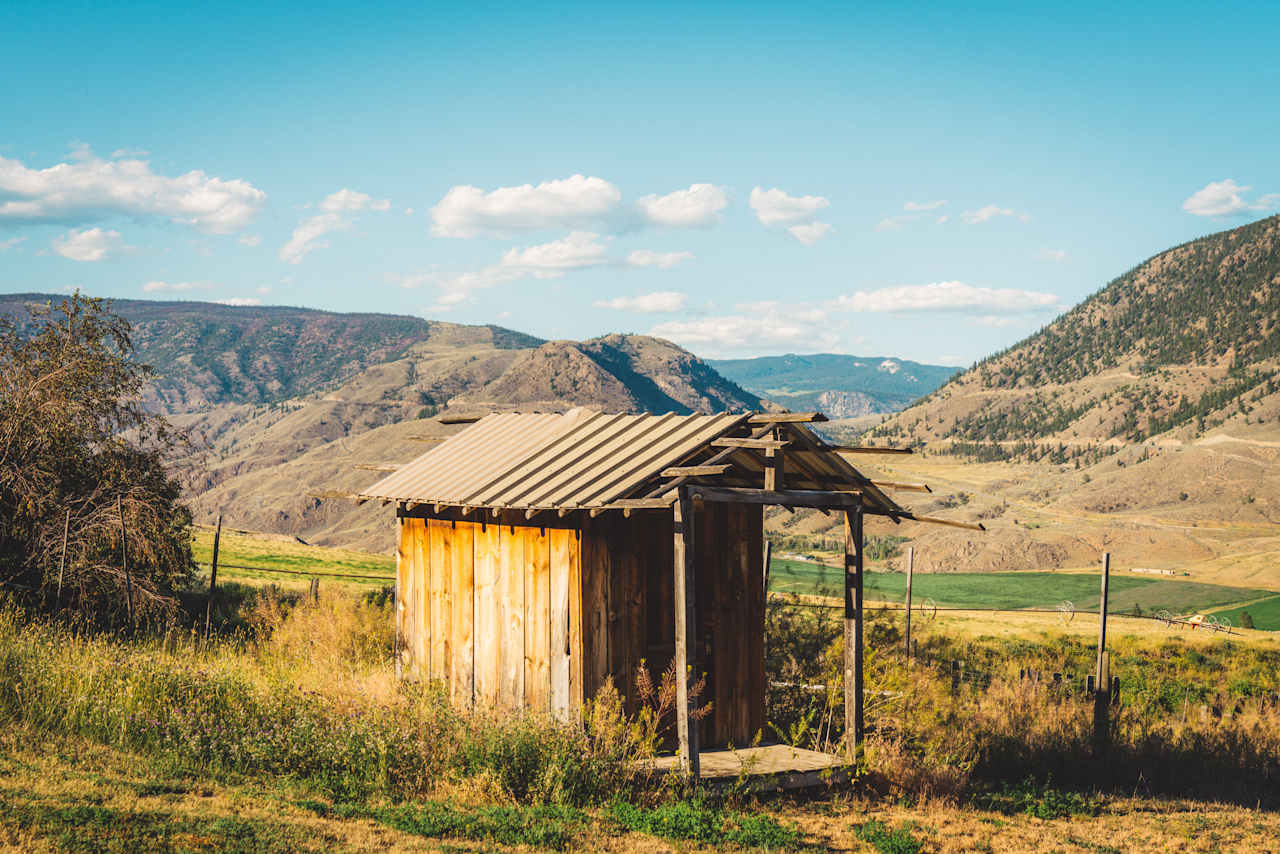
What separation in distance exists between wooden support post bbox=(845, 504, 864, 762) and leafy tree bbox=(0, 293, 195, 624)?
34.5ft

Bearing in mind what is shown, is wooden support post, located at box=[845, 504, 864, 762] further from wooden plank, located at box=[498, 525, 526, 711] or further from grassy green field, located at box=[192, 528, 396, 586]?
grassy green field, located at box=[192, 528, 396, 586]

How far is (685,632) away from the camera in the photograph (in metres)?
8.84

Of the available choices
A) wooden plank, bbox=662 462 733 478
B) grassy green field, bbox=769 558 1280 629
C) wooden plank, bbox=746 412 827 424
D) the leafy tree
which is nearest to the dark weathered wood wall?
wooden plank, bbox=662 462 733 478

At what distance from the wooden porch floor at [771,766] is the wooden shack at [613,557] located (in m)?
0.38

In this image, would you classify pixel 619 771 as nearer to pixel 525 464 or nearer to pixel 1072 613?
pixel 525 464

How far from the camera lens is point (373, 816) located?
7.70 meters

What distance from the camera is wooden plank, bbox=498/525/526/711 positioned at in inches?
403

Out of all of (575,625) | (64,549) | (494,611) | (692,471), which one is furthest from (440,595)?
(64,549)

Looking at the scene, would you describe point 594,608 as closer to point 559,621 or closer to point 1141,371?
point 559,621

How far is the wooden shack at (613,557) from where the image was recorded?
951cm

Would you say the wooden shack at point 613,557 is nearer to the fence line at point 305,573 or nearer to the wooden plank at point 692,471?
the wooden plank at point 692,471

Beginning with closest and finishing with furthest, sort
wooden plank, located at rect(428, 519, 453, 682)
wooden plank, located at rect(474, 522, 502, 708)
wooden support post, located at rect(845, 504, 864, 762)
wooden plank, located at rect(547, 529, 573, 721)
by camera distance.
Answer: wooden plank, located at rect(547, 529, 573, 721) → wooden support post, located at rect(845, 504, 864, 762) → wooden plank, located at rect(474, 522, 502, 708) → wooden plank, located at rect(428, 519, 453, 682)

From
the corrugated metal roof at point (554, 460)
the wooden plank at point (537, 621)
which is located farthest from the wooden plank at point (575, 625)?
the corrugated metal roof at point (554, 460)

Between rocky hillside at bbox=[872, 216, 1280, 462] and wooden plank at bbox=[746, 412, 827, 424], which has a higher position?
rocky hillside at bbox=[872, 216, 1280, 462]
